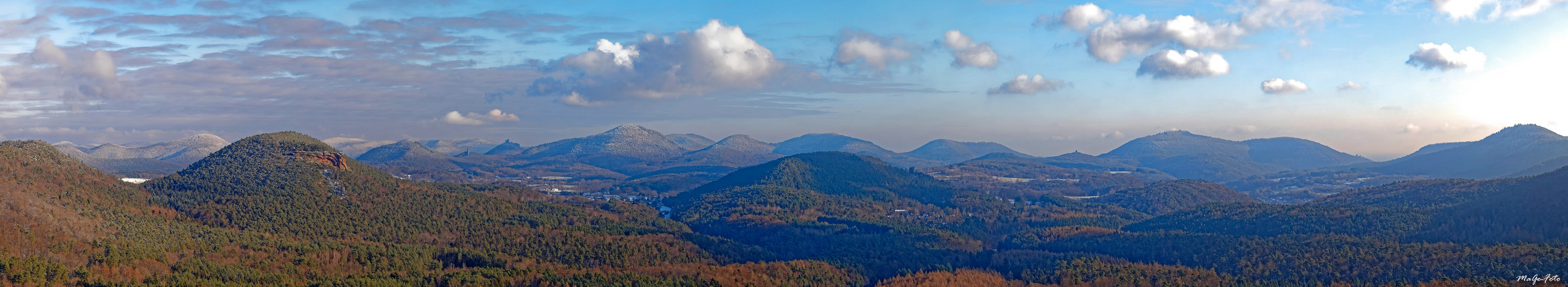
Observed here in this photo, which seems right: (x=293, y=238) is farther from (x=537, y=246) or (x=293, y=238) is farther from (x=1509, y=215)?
(x=1509, y=215)

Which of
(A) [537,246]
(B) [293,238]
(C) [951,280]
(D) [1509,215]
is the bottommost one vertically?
(C) [951,280]

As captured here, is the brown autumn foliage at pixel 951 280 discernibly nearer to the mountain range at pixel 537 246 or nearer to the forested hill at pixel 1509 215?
the mountain range at pixel 537 246

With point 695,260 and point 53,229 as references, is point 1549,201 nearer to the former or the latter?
point 695,260

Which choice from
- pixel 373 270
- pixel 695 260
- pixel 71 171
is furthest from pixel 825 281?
pixel 71 171
